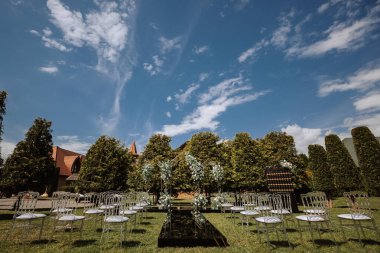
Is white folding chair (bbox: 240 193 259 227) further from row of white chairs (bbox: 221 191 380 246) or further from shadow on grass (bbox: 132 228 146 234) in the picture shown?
shadow on grass (bbox: 132 228 146 234)

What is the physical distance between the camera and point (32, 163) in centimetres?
1360

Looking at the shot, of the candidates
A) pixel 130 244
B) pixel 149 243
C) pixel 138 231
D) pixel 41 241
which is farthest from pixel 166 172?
pixel 41 241

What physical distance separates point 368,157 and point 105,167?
17.7 meters

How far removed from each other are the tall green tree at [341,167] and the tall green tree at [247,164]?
4679 mm

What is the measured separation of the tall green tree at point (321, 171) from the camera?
1570cm

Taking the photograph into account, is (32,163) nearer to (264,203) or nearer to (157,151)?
(157,151)

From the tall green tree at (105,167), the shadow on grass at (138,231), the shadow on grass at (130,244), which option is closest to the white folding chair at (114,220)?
the shadow on grass at (130,244)

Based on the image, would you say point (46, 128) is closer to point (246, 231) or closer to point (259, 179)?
point (246, 231)

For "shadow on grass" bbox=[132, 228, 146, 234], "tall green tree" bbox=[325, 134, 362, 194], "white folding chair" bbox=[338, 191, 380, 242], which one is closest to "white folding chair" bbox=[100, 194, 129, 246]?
"shadow on grass" bbox=[132, 228, 146, 234]

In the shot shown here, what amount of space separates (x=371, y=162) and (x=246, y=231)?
34.0 feet

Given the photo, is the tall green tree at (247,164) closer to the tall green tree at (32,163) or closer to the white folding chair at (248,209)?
the white folding chair at (248,209)

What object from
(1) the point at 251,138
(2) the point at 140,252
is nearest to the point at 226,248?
(2) the point at 140,252

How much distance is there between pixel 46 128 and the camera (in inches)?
584

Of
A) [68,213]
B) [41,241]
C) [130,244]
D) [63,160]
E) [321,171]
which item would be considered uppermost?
[63,160]
